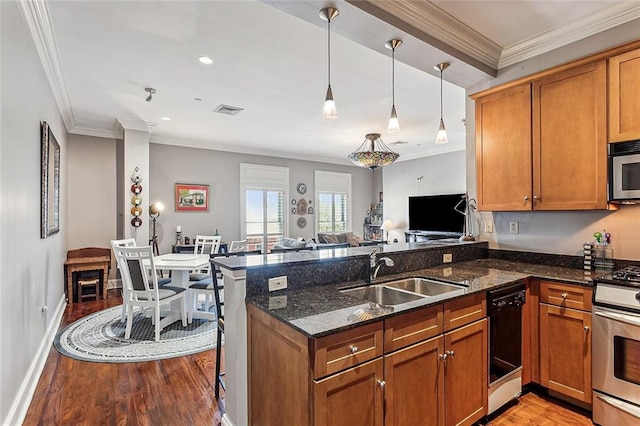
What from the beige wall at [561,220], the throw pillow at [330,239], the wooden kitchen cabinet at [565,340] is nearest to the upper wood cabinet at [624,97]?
the beige wall at [561,220]

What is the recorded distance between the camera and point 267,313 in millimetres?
1650

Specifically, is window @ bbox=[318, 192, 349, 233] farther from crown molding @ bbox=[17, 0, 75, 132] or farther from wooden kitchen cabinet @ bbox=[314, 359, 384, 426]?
wooden kitchen cabinet @ bbox=[314, 359, 384, 426]

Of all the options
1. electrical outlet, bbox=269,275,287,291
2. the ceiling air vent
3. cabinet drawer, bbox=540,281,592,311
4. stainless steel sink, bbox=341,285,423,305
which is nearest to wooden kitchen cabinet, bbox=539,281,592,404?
cabinet drawer, bbox=540,281,592,311

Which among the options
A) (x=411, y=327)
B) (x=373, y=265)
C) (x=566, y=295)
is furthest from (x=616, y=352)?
(x=373, y=265)

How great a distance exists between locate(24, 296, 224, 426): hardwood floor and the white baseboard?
0.14ft

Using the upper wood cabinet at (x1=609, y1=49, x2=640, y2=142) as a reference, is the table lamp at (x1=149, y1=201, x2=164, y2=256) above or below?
below

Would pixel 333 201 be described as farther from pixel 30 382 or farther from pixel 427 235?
pixel 30 382

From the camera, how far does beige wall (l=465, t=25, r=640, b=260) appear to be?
2.46m

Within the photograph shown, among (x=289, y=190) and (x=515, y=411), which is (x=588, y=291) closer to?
(x=515, y=411)

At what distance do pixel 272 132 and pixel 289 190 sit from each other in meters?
2.33

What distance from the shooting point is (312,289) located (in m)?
2.06

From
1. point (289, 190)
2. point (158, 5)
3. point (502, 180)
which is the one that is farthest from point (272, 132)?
point (502, 180)

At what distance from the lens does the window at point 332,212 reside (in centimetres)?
886

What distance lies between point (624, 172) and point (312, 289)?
2.30m
